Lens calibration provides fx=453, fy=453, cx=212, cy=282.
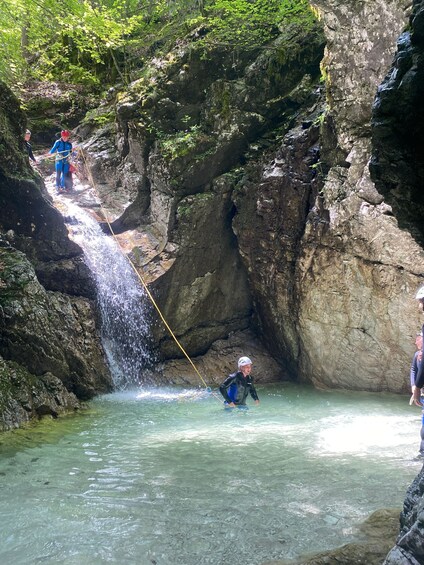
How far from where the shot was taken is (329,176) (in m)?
10.7

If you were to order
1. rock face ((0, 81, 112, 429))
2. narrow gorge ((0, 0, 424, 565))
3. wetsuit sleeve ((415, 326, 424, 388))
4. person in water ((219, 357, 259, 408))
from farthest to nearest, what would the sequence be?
1. narrow gorge ((0, 0, 424, 565))
2. person in water ((219, 357, 259, 408))
3. rock face ((0, 81, 112, 429))
4. wetsuit sleeve ((415, 326, 424, 388))

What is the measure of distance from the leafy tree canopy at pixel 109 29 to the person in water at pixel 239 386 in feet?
31.9

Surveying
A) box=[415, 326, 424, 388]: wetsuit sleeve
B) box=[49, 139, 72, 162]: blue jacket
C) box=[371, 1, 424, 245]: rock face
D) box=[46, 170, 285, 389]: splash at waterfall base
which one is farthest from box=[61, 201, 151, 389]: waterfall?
box=[371, 1, 424, 245]: rock face

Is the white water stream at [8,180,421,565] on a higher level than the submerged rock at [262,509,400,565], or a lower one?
lower

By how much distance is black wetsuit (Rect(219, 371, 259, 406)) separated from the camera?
876cm

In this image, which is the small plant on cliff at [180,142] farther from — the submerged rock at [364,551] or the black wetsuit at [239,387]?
the submerged rock at [364,551]

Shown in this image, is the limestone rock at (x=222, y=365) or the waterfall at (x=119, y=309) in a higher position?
the waterfall at (x=119, y=309)

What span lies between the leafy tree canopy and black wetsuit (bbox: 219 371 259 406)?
32.5 ft

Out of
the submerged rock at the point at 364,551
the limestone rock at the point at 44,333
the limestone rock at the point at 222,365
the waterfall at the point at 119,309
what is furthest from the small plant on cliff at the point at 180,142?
the submerged rock at the point at 364,551

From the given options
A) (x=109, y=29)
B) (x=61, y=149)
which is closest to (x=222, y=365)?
(x=61, y=149)

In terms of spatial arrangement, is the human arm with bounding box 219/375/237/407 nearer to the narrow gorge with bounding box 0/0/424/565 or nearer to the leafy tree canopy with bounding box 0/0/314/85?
the narrow gorge with bounding box 0/0/424/565

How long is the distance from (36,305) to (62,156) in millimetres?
Result: 7302

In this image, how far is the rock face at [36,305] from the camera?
27.9 ft

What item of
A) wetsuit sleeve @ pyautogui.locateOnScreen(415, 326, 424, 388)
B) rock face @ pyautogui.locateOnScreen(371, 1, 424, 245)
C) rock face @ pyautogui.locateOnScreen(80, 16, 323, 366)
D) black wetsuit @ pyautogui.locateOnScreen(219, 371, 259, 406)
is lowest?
black wetsuit @ pyautogui.locateOnScreen(219, 371, 259, 406)
